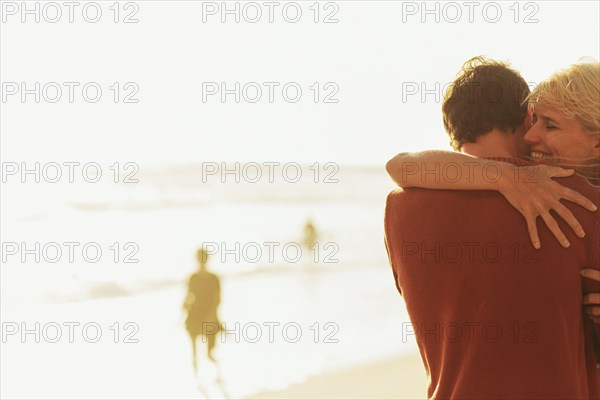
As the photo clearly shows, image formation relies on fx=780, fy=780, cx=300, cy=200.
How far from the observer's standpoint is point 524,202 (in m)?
1.73

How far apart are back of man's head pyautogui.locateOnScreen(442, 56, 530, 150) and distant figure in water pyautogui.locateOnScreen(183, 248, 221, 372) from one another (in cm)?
487

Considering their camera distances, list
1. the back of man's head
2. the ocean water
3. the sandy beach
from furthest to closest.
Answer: the ocean water
the sandy beach
the back of man's head

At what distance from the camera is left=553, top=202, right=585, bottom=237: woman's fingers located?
171 cm

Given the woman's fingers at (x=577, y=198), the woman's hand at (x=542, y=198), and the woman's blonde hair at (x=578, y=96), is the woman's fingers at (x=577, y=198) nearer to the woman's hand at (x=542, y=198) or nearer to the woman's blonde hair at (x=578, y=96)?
the woman's hand at (x=542, y=198)

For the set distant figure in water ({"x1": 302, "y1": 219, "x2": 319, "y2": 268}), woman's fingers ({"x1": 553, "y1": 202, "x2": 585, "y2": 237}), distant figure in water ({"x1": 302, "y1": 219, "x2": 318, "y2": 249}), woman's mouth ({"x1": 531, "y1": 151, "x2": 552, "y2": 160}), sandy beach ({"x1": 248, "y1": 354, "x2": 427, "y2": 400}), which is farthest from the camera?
distant figure in water ({"x1": 302, "y1": 219, "x2": 318, "y2": 249})

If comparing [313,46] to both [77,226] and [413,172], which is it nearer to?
[77,226]

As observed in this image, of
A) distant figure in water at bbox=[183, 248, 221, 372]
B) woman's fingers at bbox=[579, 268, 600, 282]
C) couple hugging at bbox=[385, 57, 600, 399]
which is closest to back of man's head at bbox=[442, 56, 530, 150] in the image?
couple hugging at bbox=[385, 57, 600, 399]

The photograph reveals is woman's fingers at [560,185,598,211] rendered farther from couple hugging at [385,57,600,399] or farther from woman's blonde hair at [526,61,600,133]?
woman's blonde hair at [526,61,600,133]

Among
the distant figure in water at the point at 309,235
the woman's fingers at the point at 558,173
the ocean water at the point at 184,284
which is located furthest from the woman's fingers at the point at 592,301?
the distant figure in water at the point at 309,235

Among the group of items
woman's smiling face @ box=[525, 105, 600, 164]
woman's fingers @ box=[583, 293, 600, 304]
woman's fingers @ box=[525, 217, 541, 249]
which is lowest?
woman's fingers @ box=[583, 293, 600, 304]

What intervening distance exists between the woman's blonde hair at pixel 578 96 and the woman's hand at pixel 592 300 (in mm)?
307

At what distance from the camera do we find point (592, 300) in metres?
1.77

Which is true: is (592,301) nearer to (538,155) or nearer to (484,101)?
(538,155)

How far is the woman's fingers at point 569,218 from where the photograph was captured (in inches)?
67.1
